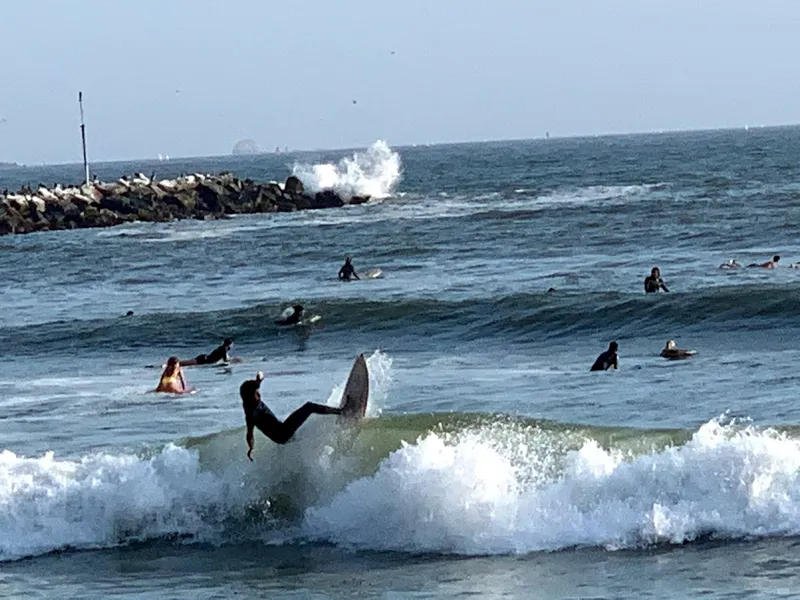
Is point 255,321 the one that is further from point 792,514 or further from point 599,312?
point 792,514

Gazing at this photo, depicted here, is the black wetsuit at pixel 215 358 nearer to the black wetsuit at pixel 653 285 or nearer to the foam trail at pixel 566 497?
the black wetsuit at pixel 653 285

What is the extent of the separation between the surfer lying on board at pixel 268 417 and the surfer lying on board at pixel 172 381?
26.7 ft

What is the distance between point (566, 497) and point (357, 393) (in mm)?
3100

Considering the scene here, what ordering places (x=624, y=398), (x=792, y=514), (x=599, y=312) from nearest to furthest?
1. (x=792, y=514)
2. (x=624, y=398)
3. (x=599, y=312)

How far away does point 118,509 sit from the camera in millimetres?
17469

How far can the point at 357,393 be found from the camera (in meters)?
18.2

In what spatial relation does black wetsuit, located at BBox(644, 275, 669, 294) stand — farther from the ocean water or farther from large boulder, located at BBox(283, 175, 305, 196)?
large boulder, located at BBox(283, 175, 305, 196)

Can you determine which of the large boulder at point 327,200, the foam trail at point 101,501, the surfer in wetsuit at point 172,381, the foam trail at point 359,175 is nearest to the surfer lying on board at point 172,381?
the surfer in wetsuit at point 172,381

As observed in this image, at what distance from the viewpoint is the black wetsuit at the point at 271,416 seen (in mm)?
17156

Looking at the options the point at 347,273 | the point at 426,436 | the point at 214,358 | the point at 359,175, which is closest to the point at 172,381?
the point at 214,358

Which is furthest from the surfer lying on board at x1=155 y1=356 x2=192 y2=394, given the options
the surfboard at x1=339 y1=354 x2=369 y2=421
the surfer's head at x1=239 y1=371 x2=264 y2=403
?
the surfer's head at x1=239 y1=371 x2=264 y2=403

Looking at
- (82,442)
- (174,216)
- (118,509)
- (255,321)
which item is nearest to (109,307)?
(255,321)

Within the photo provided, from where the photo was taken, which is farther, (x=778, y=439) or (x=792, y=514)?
(x=778, y=439)

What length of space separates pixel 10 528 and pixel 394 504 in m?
3.98
